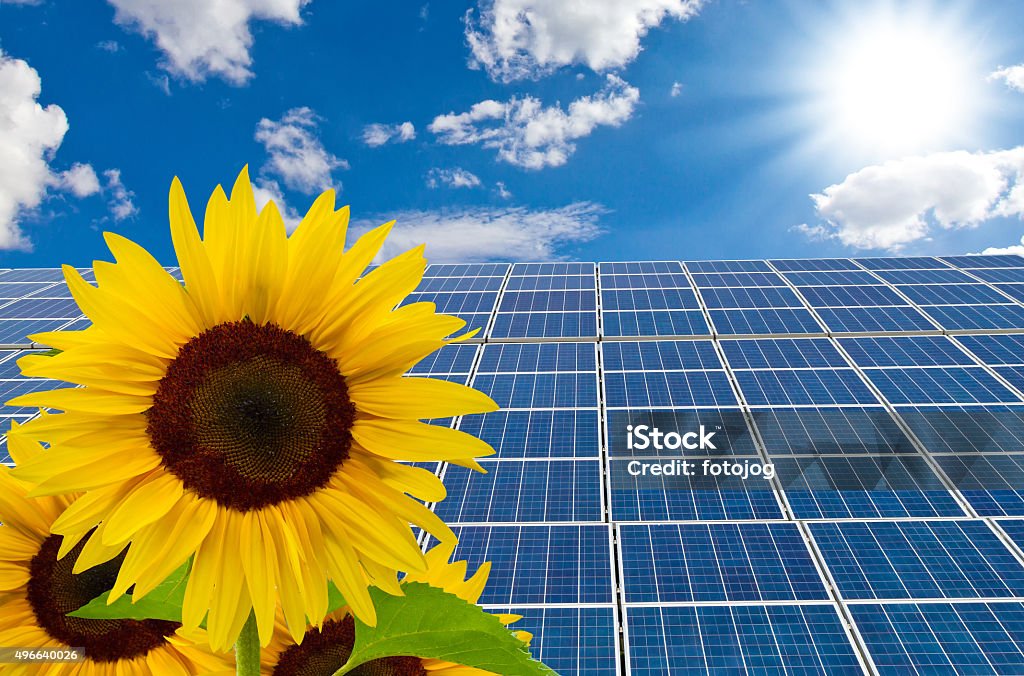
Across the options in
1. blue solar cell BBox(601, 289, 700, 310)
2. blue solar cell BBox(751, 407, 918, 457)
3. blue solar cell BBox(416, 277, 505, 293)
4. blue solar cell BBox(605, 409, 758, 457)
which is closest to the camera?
blue solar cell BBox(605, 409, 758, 457)

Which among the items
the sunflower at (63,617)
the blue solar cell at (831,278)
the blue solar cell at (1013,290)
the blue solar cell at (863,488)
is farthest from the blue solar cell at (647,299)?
the sunflower at (63,617)

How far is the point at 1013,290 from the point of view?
17766 mm

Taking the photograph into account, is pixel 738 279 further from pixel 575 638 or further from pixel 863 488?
pixel 575 638

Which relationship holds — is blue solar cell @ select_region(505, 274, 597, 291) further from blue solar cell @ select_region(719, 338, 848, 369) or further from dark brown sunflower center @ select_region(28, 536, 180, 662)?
dark brown sunflower center @ select_region(28, 536, 180, 662)

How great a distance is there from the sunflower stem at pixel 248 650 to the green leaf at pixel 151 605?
0.10 m

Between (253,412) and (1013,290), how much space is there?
2181 centimetres

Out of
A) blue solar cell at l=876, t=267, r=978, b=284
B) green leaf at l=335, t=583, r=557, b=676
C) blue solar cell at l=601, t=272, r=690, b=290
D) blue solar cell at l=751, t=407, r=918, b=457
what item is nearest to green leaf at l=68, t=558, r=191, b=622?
green leaf at l=335, t=583, r=557, b=676

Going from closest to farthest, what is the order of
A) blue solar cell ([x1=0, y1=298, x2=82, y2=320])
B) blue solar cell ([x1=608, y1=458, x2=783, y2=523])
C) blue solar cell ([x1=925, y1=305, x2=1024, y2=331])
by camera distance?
blue solar cell ([x1=608, y1=458, x2=783, y2=523]) → blue solar cell ([x1=925, y1=305, x2=1024, y2=331]) → blue solar cell ([x1=0, y1=298, x2=82, y2=320])

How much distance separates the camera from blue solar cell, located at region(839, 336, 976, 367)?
13.4m

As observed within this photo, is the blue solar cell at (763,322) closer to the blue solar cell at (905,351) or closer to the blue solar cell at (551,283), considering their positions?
the blue solar cell at (905,351)

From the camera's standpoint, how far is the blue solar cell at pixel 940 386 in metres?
11.9

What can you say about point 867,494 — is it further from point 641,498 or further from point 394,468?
point 394,468

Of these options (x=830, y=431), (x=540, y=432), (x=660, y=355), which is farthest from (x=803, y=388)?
(x=540, y=432)

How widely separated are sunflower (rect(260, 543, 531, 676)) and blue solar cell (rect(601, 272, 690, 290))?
17.4m
